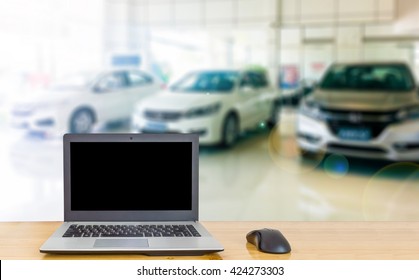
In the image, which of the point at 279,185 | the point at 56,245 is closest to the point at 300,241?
the point at 56,245

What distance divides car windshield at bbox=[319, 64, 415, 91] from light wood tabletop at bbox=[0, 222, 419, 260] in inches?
169

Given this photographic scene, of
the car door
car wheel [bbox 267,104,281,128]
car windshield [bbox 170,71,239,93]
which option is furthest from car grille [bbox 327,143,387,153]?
the car door

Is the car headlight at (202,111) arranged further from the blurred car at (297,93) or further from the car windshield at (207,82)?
the blurred car at (297,93)

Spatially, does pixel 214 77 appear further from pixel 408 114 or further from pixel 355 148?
pixel 408 114

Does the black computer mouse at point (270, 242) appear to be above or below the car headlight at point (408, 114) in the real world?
below

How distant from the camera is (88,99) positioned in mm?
6242

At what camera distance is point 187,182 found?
147 centimetres

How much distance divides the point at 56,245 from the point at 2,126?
5.57 metres

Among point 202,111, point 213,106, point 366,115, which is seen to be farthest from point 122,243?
point 213,106

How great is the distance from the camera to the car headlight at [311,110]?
5723mm

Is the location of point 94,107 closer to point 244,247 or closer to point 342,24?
point 342,24

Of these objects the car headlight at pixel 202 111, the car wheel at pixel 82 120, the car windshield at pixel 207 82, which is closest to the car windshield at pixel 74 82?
the car wheel at pixel 82 120

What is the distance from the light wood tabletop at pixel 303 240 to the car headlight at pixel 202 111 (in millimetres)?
4247

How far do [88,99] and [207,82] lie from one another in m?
1.19
